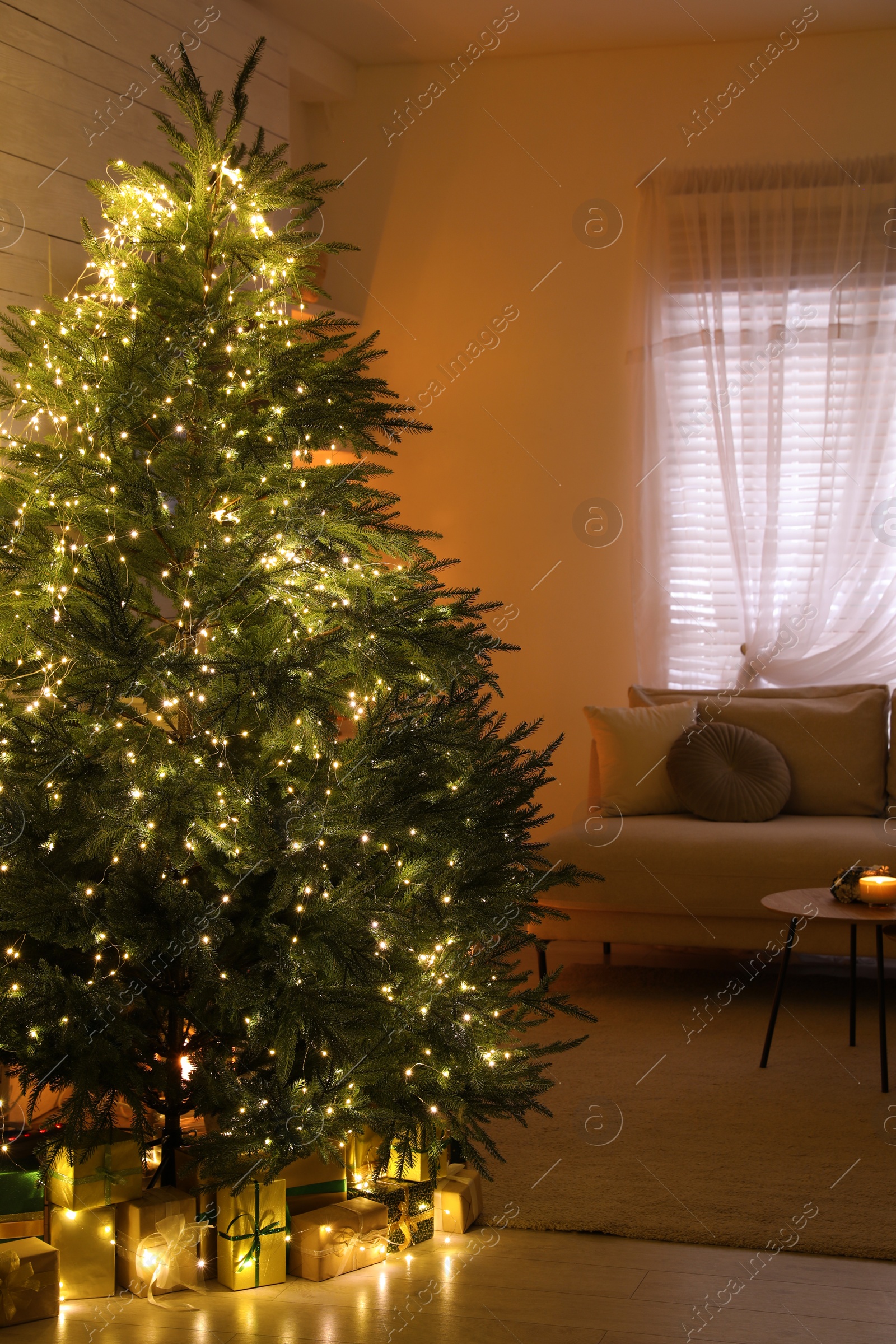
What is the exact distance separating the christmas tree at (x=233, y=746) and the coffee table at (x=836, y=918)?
883 mm

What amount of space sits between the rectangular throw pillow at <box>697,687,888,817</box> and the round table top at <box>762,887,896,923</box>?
1.01 m

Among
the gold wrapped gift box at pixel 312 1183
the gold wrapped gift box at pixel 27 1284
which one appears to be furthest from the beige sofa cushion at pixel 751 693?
the gold wrapped gift box at pixel 27 1284

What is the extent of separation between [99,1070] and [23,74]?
2654mm

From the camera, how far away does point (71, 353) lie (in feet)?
7.39

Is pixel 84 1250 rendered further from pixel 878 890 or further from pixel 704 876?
pixel 704 876

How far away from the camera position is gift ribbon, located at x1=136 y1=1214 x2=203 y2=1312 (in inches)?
79.7

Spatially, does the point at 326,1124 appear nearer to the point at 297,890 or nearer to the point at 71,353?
the point at 297,890

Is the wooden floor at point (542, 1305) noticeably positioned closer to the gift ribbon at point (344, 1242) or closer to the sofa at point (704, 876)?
the gift ribbon at point (344, 1242)


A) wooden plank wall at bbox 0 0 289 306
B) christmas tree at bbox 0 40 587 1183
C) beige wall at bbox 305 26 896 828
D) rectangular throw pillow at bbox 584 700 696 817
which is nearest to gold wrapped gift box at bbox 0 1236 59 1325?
christmas tree at bbox 0 40 587 1183

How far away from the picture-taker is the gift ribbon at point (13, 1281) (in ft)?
6.31

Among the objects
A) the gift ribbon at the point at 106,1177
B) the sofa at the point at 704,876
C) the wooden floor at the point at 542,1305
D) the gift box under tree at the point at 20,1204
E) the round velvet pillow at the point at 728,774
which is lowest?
the wooden floor at the point at 542,1305

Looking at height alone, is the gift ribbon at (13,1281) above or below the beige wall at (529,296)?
below

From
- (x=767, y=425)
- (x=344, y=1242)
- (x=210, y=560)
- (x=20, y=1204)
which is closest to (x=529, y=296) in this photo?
(x=767, y=425)

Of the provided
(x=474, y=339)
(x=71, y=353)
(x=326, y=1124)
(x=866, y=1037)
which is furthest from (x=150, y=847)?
(x=474, y=339)
